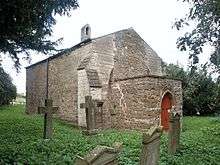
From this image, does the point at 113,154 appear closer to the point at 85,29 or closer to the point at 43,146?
the point at 43,146

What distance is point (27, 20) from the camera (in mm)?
8852

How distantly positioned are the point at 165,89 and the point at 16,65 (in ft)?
31.1

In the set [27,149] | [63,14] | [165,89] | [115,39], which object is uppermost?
Result: [115,39]

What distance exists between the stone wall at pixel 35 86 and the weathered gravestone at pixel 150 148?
74.4 ft

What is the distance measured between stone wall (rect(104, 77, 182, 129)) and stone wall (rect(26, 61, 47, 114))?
935cm

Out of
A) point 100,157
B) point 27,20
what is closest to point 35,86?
point 27,20

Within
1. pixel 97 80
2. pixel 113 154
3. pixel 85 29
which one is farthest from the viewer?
pixel 85 29

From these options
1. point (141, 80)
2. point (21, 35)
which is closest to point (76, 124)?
point (141, 80)

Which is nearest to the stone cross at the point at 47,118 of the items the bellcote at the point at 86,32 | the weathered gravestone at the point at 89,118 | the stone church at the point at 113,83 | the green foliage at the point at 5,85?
the green foliage at the point at 5,85

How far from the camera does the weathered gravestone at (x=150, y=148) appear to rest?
6.25m

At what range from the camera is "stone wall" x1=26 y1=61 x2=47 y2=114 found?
28.8 metres

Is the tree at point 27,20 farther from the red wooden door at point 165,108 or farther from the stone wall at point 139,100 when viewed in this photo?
the red wooden door at point 165,108

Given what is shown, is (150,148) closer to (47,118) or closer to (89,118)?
(47,118)

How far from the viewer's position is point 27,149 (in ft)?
33.2
